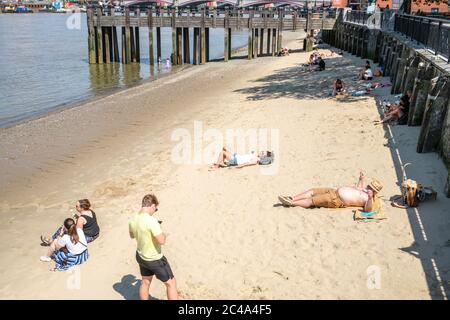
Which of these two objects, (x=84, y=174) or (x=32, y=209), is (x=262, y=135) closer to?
(x=84, y=174)

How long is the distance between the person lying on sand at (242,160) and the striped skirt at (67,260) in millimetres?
4410

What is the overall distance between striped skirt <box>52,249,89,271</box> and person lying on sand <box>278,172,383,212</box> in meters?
3.51

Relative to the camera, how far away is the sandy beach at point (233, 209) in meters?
6.30

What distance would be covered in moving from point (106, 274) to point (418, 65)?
1071 centimetres

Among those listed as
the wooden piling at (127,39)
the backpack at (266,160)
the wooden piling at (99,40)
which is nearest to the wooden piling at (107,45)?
the wooden piling at (99,40)

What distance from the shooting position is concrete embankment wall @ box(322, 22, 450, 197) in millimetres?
9812

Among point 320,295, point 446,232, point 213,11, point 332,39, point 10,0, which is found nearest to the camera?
point 320,295

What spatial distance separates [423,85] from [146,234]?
8.83 metres

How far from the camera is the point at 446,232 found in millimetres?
6797

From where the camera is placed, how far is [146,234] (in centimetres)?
524

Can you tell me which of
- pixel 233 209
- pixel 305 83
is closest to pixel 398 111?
pixel 233 209

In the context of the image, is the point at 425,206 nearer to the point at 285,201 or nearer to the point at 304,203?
the point at 304,203

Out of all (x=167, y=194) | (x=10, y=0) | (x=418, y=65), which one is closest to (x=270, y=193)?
(x=167, y=194)

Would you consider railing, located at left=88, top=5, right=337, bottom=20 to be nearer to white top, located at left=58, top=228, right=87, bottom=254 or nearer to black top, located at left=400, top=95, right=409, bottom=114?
black top, located at left=400, top=95, right=409, bottom=114
